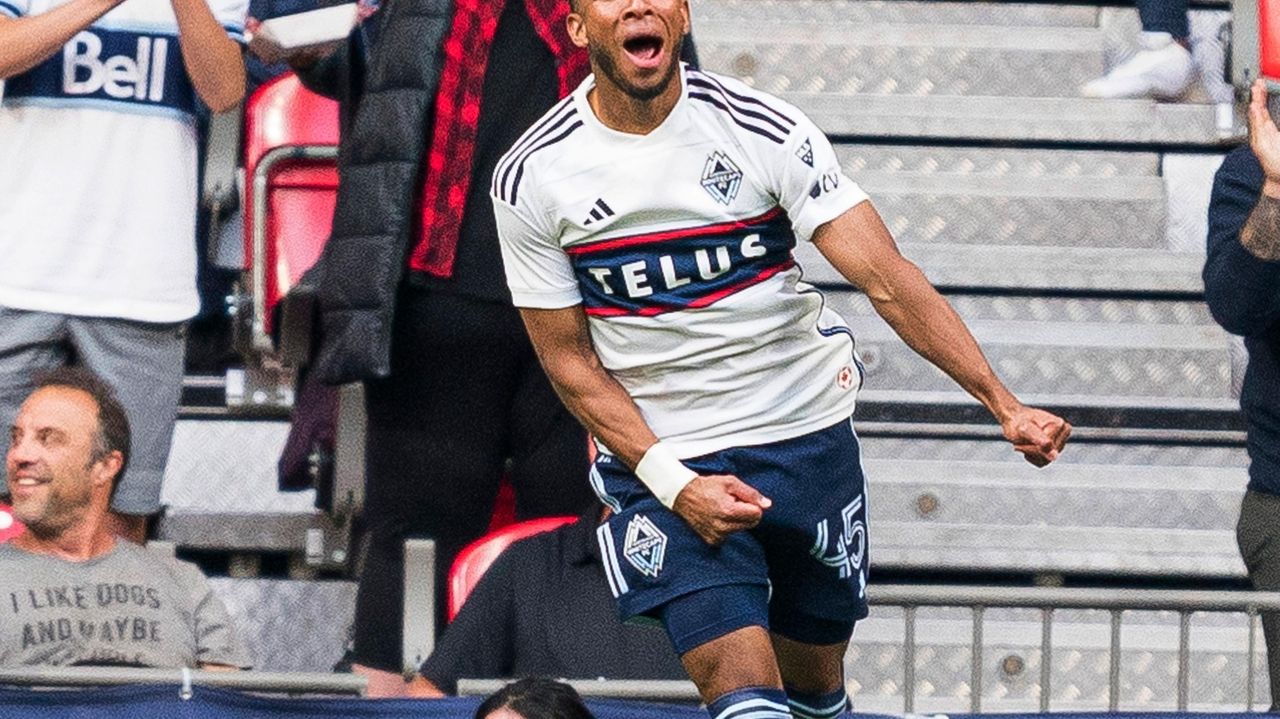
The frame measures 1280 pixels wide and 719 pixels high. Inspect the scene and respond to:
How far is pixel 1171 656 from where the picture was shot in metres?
6.61

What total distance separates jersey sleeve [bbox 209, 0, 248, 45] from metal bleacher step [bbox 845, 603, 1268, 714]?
214 centimetres

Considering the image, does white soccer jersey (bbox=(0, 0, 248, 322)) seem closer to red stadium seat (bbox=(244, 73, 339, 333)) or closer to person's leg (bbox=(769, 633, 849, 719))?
red stadium seat (bbox=(244, 73, 339, 333))

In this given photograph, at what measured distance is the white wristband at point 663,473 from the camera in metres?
4.12

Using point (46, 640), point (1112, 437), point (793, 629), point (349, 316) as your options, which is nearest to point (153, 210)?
point (349, 316)

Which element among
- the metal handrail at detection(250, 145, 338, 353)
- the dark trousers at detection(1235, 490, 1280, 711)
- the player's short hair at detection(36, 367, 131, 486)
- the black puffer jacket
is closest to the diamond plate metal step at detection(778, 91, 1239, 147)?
the metal handrail at detection(250, 145, 338, 353)

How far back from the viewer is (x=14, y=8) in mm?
5684

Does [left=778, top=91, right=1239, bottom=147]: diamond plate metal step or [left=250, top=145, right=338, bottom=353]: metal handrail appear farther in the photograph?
[left=778, top=91, right=1239, bottom=147]: diamond plate metal step

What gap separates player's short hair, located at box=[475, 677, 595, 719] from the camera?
424 centimetres

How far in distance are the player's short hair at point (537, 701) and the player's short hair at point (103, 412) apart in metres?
1.37

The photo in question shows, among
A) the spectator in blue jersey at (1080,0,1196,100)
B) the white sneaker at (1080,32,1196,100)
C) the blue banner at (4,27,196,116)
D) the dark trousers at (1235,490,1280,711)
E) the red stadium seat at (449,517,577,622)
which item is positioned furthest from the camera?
the white sneaker at (1080,32,1196,100)

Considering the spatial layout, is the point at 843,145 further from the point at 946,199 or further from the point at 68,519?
the point at 68,519

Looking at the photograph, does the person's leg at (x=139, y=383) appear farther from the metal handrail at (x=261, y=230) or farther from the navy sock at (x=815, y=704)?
the navy sock at (x=815, y=704)

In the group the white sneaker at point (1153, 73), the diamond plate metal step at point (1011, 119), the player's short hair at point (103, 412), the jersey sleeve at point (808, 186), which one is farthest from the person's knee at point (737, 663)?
the white sneaker at point (1153, 73)

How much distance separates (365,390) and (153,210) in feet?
2.20
